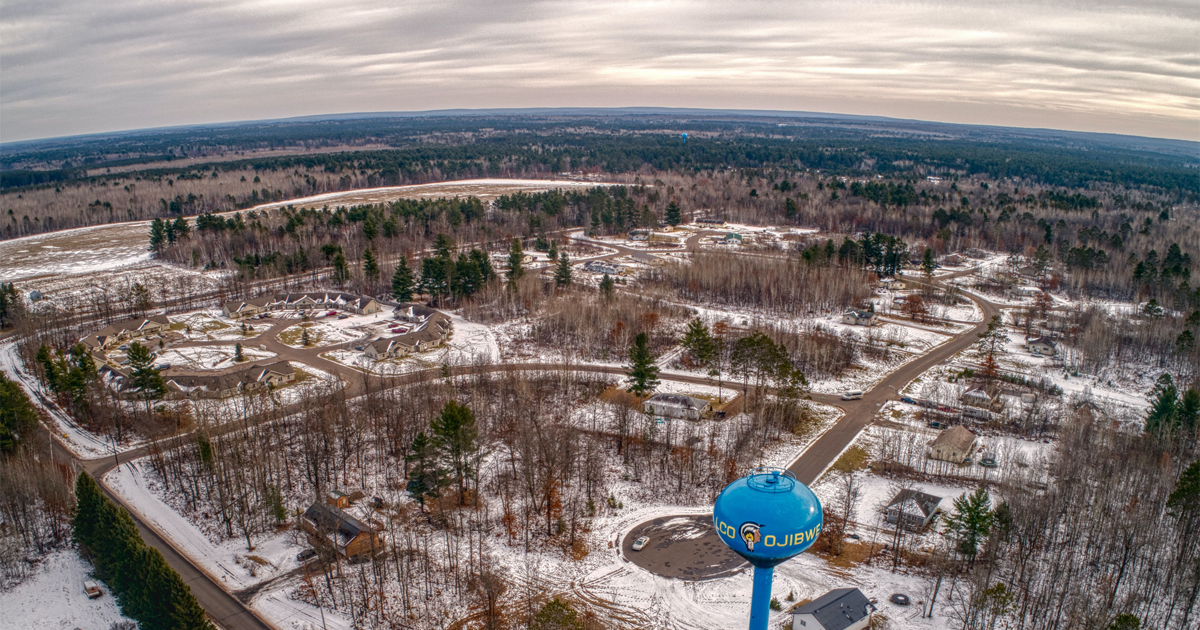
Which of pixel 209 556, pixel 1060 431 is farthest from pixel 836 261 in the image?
pixel 209 556

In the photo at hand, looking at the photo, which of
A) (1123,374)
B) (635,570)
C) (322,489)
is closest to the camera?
(635,570)

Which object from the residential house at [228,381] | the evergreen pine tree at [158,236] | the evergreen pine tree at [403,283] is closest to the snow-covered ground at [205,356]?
the residential house at [228,381]

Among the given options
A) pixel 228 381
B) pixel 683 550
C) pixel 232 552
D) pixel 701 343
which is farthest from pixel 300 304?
pixel 683 550

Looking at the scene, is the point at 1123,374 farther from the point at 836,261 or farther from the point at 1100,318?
the point at 836,261

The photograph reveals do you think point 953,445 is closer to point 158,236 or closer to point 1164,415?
point 1164,415

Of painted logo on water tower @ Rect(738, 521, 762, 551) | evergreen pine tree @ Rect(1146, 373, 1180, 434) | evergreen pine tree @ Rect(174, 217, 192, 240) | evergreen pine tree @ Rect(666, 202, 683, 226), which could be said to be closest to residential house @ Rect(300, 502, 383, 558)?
painted logo on water tower @ Rect(738, 521, 762, 551)

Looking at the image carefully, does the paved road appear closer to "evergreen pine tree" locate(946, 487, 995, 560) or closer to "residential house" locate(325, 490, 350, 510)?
"evergreen pine tree" locate(946, 487, 995, 560)
